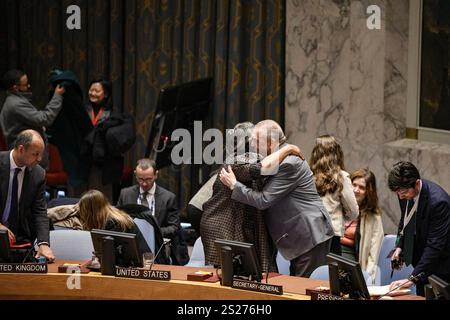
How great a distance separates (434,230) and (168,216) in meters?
2.62

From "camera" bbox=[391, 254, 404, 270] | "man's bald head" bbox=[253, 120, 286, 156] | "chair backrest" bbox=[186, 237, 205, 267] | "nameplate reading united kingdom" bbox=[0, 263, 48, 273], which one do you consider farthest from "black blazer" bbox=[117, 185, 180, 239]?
"camera" bbox=[391, 254, 404, 270]

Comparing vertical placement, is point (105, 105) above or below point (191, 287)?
above

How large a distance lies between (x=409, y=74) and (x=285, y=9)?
4.67ft

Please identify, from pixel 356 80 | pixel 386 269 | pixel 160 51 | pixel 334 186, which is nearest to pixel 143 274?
pixel 386 269

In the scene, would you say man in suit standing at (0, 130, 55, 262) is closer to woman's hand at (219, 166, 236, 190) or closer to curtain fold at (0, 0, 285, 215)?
Answer: woman's hand at (219, 166, 236, 190)

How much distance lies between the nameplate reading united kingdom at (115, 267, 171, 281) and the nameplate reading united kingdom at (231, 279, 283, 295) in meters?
0.46

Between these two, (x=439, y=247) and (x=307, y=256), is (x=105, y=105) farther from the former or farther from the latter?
(x=439, y=247)

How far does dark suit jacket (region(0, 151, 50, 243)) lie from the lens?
21.6 feet

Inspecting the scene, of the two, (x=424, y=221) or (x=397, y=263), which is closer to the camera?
(x=424, y=221)

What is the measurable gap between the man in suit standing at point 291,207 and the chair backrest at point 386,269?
367 mm

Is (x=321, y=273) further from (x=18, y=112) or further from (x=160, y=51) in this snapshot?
(x=160, y=51)

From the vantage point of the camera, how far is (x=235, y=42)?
10227mm

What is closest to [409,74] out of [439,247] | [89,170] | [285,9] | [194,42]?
[285,9]

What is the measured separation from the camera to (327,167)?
7297 millimetres
